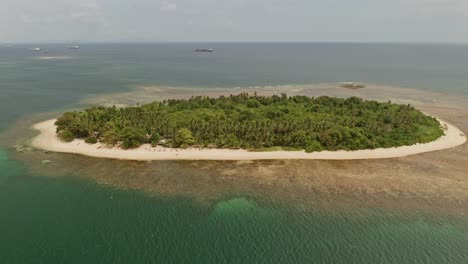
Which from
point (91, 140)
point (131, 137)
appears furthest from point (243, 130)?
point (91, 140)

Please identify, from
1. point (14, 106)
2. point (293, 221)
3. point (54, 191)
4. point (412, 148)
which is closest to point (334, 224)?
point (293, 221)

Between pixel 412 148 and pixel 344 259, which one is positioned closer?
pixel 344 259

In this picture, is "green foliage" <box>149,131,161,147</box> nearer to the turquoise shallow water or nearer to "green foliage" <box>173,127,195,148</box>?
"green foliage" <box>173,127,195,148</box>

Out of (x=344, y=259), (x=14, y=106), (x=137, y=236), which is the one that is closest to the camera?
(x=344, y=259)

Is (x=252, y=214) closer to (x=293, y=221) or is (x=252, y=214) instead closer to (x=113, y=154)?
(x=293, y=221)

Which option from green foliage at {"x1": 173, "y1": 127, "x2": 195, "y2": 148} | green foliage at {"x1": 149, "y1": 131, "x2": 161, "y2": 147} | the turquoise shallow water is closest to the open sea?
the turquoise shallow water

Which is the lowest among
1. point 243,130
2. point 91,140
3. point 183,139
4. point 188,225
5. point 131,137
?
point 188,225

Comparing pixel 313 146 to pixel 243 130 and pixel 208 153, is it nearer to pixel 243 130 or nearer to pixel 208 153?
pixel 243 130

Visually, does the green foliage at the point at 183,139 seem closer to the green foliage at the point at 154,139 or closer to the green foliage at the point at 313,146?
the green foliage at the point at 154,139
